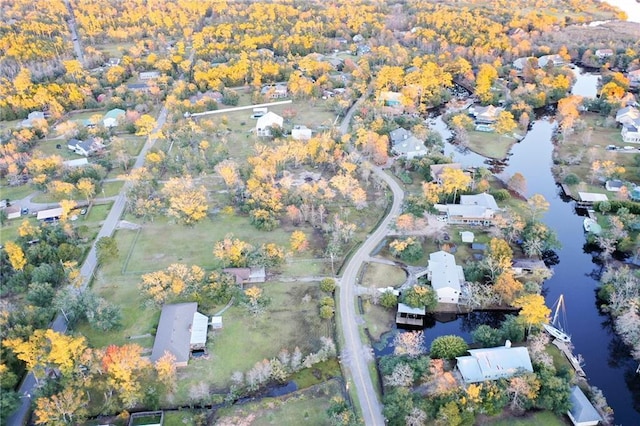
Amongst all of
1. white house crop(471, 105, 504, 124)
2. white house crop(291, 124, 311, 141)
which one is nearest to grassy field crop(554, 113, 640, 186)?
white house crop(471, 105, 504, 124)

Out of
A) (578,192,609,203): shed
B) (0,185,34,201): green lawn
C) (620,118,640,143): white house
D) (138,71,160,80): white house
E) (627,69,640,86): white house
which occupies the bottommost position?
(0,185,34,201): green lawn

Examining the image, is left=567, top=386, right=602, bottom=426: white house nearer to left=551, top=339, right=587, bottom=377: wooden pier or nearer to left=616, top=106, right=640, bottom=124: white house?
left=551, top=339, right=587, bottom=377: wooden pier

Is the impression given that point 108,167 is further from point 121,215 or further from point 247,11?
point 247,11

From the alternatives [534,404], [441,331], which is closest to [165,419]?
[441,331]

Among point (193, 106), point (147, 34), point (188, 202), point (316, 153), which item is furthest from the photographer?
point (147, 34)

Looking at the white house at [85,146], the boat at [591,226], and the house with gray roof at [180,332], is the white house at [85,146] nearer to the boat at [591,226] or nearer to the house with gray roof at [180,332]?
the house with gray roof at [180,332]
